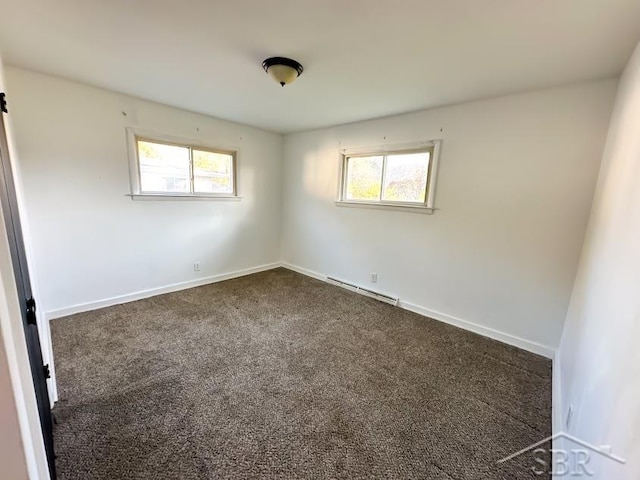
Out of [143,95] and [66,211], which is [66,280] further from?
[143,95]

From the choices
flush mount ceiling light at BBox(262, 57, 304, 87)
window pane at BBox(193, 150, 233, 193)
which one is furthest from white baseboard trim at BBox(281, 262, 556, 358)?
window pane at BBox(193, 150, 233, 193)

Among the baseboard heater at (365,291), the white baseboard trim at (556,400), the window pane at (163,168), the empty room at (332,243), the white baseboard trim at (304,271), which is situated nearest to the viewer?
the empty room at (332,243)

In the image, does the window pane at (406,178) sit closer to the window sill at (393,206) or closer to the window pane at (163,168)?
the window sill at (393,206)

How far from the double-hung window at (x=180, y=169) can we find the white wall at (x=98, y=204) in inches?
4.6

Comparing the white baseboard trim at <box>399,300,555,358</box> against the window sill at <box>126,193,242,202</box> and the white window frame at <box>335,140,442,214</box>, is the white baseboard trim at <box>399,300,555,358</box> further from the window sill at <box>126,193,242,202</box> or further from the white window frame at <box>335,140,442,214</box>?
the window sill at <box>126,193,242,202</box>

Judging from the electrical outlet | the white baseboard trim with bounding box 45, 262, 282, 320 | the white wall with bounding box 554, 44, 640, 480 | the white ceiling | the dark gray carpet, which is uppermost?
the white ceiling

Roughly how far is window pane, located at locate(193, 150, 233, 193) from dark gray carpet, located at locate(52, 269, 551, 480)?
70.0 inches

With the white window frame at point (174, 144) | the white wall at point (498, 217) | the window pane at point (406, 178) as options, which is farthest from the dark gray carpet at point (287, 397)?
the window pane at point (406, 178)

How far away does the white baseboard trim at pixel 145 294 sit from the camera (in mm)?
2877

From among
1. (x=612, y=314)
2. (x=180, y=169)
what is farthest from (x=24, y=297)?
(x=180, y=169)

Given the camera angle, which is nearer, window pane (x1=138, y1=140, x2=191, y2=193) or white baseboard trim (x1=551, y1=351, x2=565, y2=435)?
white baseboard trim (x1=551, y1=351, x2=565, y2=435)

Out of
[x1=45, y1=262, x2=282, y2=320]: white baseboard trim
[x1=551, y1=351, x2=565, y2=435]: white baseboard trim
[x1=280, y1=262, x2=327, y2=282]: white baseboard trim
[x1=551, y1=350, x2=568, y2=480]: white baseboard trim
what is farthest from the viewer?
[x1=280, y1=262, x2=327, y2=282]: white baseboard trim

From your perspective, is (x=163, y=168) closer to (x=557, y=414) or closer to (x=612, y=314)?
(x=612, y=314)

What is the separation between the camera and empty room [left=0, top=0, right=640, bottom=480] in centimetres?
140
